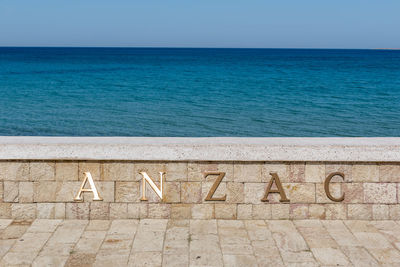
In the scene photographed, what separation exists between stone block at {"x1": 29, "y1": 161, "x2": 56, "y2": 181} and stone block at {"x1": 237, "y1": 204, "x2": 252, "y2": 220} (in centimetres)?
226

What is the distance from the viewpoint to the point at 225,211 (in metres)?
5.54

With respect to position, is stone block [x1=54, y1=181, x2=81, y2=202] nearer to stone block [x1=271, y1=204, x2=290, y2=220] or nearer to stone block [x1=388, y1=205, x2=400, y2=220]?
stone block [x1=271, y1=204, x2=290, y2=220]

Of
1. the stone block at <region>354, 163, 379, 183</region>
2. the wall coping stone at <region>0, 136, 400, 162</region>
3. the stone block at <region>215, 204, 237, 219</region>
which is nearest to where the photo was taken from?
the wall coping stone at <region>0, 136, 400, 162</region>

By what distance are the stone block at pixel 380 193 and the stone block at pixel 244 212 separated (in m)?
1.39

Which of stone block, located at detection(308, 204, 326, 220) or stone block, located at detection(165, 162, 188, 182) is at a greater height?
stone block, located at detection(165, 162, 188, 182)

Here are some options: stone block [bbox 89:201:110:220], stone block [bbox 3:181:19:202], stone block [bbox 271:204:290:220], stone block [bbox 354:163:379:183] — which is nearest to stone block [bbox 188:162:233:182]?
stone block [bbox 271:204:290:220]

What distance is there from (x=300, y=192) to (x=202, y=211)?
47.3 inches

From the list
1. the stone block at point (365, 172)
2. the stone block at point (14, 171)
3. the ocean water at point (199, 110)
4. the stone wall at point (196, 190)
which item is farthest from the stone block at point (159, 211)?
the ocean water at point (199, 110)

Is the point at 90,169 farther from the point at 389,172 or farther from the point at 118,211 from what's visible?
the point at 389,172

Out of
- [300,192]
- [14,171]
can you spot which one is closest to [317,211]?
[300,192]

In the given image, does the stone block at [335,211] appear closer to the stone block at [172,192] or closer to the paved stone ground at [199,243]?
the paved stone ground at [199,243]

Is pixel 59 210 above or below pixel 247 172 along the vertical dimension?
below

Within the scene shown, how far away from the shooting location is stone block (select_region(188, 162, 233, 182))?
17.8ft

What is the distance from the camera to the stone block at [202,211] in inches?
217
